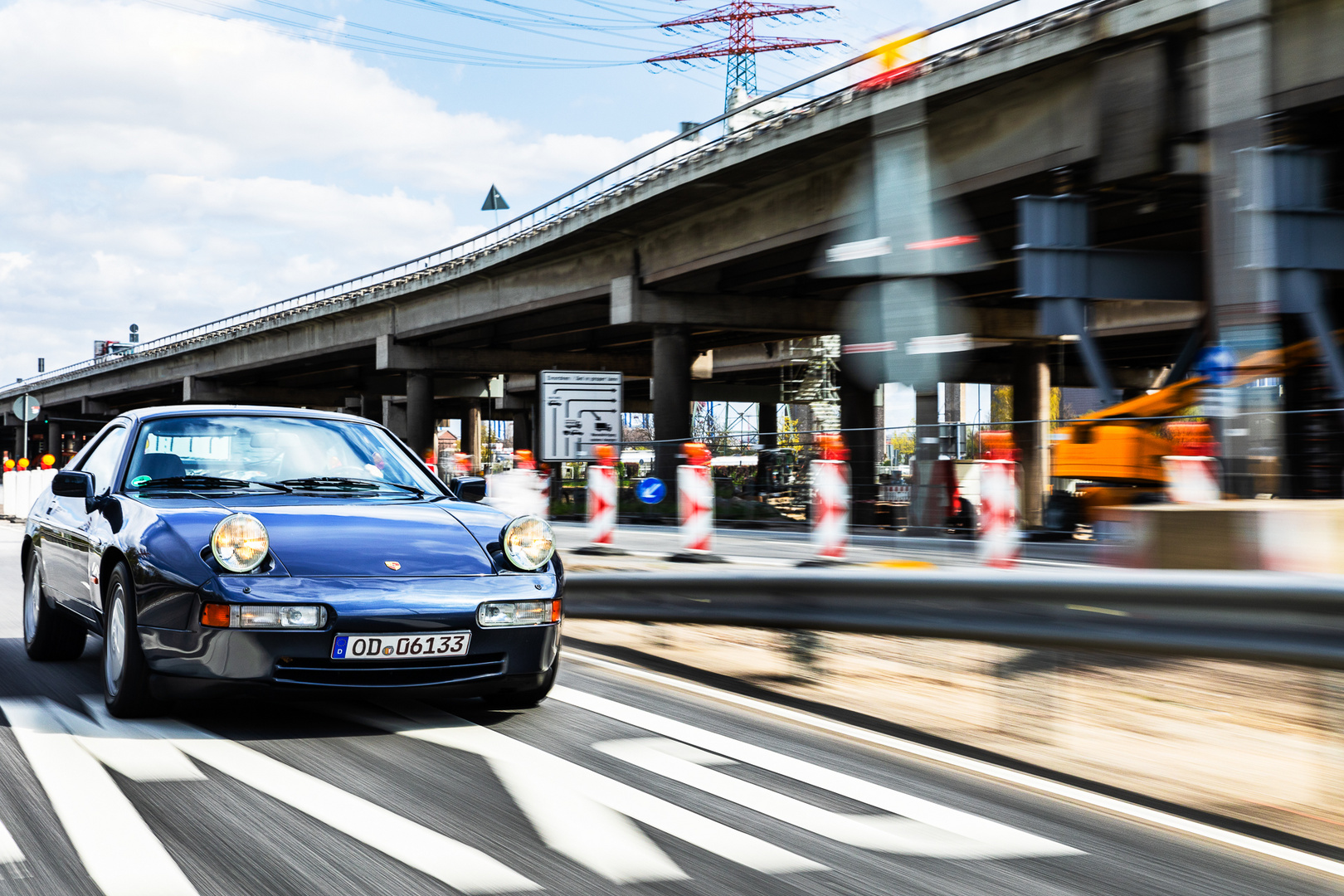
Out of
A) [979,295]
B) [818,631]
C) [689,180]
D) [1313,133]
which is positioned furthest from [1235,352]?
[979,295]

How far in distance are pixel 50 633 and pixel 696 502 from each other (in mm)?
8217

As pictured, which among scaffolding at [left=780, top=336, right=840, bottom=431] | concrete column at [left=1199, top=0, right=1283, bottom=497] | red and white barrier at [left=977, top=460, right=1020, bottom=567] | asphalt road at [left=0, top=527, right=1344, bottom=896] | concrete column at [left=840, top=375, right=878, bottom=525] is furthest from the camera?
scaffolding at [left=780, top=336, right=840, bottom=431]

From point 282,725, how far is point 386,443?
70.6 inches

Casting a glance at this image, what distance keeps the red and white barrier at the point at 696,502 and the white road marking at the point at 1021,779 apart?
7426 millimetres

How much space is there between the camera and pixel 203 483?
581 centimetres

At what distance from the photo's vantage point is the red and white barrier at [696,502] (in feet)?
46.5

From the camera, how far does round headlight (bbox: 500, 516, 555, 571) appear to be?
5293 millimetres

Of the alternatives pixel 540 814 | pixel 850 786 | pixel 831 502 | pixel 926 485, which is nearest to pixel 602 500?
pixel 831 502

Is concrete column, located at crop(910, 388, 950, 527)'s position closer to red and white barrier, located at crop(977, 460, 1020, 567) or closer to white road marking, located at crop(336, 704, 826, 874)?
red and white barrier, located at crop(977, 460, 1020, 567)

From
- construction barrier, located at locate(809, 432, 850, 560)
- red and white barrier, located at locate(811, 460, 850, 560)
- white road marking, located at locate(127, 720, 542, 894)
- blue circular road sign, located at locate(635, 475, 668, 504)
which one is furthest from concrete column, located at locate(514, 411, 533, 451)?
white road marking, located at locate(127, 720, 542, 894)

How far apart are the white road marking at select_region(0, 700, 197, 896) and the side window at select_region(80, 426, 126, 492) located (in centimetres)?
139

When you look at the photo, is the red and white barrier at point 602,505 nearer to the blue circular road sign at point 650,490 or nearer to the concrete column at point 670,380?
the blue circular road sign at point 650,490

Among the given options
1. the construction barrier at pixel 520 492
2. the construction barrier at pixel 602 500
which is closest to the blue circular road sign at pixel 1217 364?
the construction barrier at pixel 602 500

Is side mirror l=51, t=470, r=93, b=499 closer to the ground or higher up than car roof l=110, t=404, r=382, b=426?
closer to the ground
